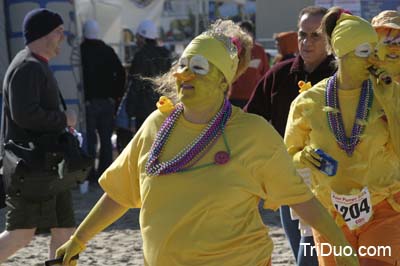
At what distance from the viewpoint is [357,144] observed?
455 centimetres

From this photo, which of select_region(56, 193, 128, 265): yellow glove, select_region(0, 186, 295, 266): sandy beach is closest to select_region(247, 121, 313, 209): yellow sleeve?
select_region(56, 193, 128, 265): yellow glove

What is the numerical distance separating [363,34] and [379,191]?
715 mm

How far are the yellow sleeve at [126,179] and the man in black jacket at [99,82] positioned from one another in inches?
284

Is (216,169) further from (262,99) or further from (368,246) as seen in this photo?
(262,99)

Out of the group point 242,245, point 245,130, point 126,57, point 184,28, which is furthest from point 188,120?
point 184,28

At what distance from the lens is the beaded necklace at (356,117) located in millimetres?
4555

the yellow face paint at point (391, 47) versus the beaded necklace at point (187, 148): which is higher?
the yellow face paint at point (391, 47)

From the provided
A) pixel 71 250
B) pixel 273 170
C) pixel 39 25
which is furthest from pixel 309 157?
pixel 39 25

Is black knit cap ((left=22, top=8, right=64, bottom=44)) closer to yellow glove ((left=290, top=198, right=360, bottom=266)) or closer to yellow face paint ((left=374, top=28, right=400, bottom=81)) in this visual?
yellow face paint ((left=374, top=28, right=400, bottom=81))

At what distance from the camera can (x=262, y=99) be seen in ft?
19.1

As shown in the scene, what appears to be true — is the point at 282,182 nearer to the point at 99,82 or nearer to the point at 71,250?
the point at 71,250

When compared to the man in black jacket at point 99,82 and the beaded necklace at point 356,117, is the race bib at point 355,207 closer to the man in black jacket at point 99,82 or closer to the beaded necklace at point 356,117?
the beaded necklace at point 356,117

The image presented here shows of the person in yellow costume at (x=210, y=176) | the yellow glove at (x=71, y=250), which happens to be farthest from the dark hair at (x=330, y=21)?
the yellow glove at (x=71, y=250)

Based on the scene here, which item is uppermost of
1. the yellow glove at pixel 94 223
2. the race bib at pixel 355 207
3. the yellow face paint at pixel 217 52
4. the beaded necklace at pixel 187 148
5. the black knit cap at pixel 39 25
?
the yellow face paint at pixel 217 52
